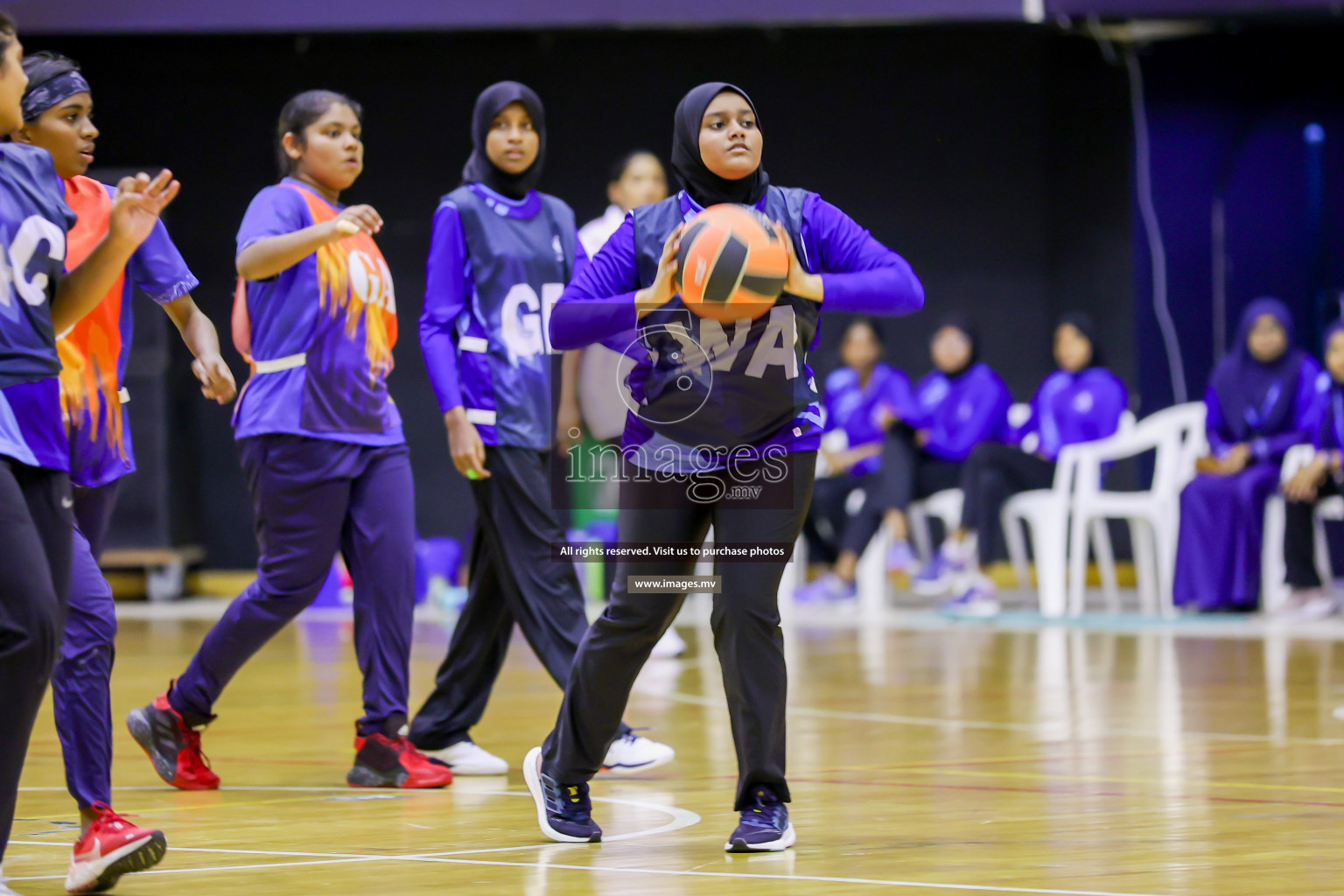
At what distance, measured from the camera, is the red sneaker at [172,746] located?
4262 mm

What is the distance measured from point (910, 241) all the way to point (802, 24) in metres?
1.64

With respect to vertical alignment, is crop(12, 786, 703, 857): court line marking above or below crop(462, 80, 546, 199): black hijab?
below

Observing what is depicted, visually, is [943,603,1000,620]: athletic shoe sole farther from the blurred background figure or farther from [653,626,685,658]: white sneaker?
[653,626,685,658]: white sneaker

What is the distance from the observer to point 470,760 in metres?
4.46

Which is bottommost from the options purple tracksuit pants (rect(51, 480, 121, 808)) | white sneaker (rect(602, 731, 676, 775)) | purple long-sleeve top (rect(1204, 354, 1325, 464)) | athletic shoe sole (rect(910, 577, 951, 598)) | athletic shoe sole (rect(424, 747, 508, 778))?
athletic shoe sole (rect(910, 577, 951, 598))

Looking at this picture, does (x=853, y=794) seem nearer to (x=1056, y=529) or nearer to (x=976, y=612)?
(x=976, y=612)

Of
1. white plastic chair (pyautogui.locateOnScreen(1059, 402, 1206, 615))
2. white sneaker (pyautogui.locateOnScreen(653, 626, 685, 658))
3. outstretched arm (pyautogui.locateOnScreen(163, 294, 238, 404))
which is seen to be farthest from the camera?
white plastic chair (pyautogui.locateOnScreen(1059, 402, 1206, 615))

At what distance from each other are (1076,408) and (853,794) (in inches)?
246

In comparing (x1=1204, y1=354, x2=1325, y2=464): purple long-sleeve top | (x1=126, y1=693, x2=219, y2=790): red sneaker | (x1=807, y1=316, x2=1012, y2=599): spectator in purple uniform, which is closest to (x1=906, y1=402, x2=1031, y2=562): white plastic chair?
(x1=807, y1=316, x2=1012, y2=599): spectator in purple uniform

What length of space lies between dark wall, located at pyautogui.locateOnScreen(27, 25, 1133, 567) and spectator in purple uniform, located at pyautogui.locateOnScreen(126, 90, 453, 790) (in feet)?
23.7

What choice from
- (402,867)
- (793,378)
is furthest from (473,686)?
(793,378)

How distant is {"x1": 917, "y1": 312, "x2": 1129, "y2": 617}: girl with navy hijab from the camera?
32.0 ft

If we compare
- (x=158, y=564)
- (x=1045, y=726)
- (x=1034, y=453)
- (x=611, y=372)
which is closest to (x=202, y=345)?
(x=1045, y=726)

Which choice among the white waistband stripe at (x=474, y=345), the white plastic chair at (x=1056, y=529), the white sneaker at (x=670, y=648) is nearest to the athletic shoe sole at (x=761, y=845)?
the white waistband stripe at (x=474, y=345)
